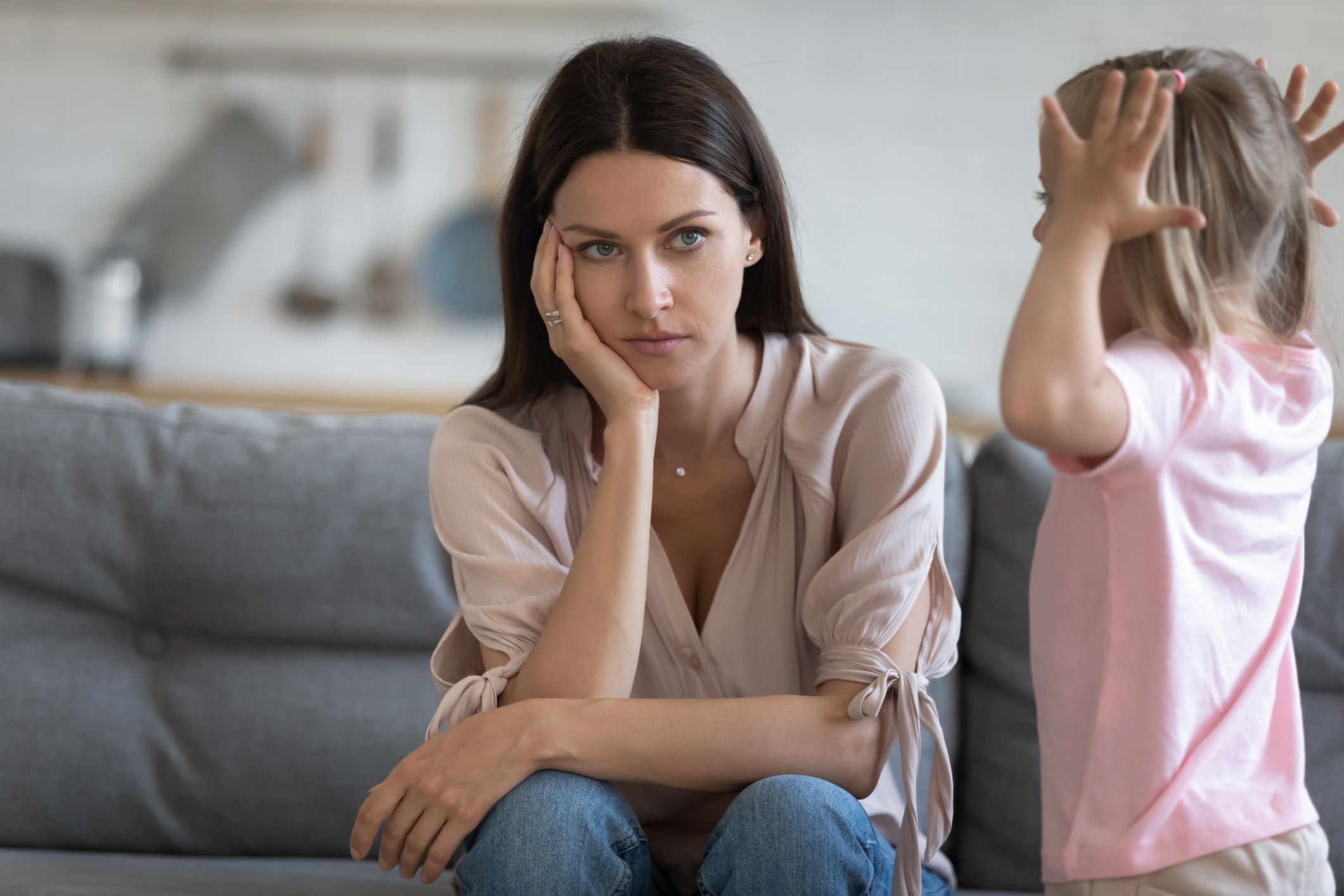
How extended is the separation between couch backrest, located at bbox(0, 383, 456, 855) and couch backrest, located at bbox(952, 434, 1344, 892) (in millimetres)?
728

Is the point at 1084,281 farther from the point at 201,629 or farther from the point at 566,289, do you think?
the point at 201,629

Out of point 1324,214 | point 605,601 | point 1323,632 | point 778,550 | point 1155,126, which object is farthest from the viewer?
point 1323,632

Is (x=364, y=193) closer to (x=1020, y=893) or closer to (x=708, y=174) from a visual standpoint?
(x=708, y=174)

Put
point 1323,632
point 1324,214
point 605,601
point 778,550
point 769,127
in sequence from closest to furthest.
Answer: point 1324,214 → point 605,601 → point 778,550 → point 1323,632 → point 769,127

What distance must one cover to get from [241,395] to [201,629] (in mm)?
1421

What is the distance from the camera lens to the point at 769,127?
9.39 ft

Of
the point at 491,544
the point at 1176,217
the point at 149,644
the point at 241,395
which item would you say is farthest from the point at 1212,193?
the point at 241,395

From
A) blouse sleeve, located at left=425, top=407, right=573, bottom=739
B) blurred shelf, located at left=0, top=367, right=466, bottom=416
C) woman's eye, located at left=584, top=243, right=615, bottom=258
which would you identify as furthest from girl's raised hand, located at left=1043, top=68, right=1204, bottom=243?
blurred shelf, located at left=0, top=367, right=466, bottom=416

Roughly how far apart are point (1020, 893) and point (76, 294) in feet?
8.89

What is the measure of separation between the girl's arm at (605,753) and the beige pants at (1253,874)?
0.93 ft

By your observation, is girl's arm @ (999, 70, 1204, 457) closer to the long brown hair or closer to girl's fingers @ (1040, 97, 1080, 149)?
girl's fingers @ (1040, 97, 1080, 149)

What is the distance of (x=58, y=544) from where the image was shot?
143cm

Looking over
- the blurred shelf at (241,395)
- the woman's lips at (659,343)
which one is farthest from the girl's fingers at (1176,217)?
the blurred shelf at (241,395)

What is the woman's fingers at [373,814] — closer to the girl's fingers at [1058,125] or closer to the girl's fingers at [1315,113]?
the girl's fingers at [1058,125]
